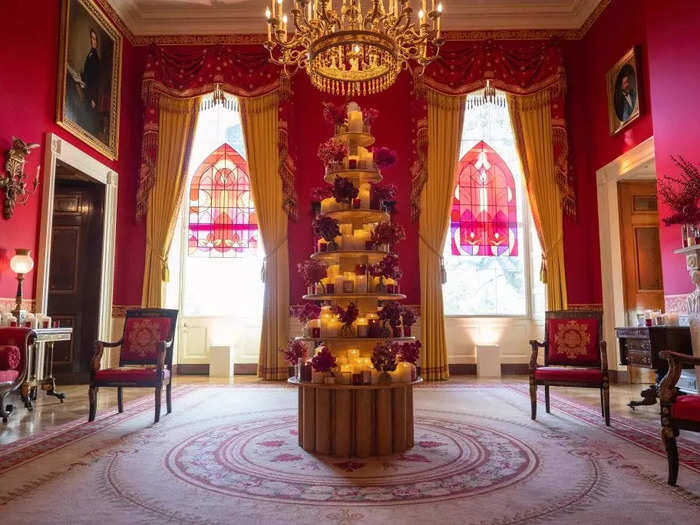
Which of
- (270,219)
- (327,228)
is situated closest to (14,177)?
(270,219)

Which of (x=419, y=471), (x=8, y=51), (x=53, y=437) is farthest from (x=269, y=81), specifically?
(x=419, y=471)

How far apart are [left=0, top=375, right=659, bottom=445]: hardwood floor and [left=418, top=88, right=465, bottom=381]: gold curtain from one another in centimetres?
52

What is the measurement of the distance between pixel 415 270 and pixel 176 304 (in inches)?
161

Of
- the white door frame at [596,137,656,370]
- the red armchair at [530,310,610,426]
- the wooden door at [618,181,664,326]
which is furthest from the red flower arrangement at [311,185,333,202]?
the wooden door at [618,181,664,326]

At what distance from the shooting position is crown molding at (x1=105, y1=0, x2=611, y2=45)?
27.2 feet

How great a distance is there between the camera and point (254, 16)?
845 centimetres

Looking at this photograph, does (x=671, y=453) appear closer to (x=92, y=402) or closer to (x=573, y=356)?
(x=573, y=356)

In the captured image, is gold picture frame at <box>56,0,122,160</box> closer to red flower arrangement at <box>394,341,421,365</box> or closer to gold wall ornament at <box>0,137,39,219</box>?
gold wall ornament at <box>0,137,39,219</box>

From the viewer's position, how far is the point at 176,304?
29.0 ft

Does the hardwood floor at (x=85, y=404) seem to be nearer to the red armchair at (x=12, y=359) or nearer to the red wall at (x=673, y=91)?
the red armchair at (x=12, y=359)

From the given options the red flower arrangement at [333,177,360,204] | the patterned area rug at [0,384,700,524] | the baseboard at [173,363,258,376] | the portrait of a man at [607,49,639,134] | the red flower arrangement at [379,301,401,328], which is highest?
the portrait of a man at [607,49,639,134]

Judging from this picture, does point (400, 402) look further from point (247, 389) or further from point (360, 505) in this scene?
point (247, 389)

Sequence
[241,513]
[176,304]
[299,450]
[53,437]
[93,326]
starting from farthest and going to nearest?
[176,304] < [93,326] < [53,437] < [299,450] < [241,513]

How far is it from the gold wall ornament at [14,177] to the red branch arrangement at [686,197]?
23.0 feet
